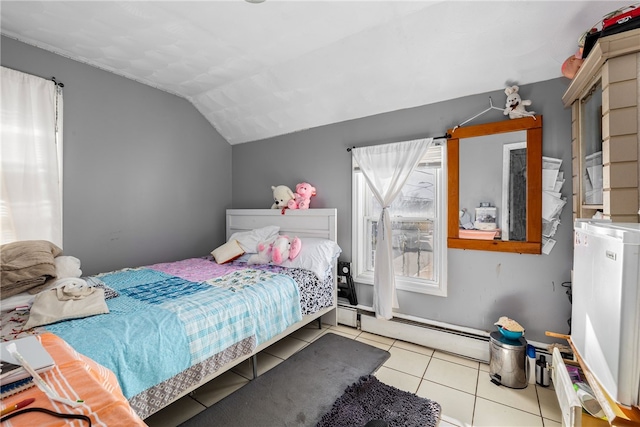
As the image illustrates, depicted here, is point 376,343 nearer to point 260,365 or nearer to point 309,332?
point 309,332

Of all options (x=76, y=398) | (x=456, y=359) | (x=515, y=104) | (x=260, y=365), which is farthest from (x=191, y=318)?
(x=515, y=104)

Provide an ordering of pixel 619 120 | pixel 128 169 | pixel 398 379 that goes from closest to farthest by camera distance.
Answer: pixel 619 120, pixel 398 379, pixel 128 169

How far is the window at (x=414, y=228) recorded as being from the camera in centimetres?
274

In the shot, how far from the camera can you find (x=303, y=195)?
3.43 m

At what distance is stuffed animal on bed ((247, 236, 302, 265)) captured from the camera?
296 centimetres

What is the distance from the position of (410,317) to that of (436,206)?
1.13 meters

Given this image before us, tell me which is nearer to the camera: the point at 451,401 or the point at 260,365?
the point at 451,401

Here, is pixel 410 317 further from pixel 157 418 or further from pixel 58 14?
pixel 58 14

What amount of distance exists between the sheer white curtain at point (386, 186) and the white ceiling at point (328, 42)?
1.45 feet

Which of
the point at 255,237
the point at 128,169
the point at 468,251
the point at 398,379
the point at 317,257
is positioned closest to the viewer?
the point at 398,379

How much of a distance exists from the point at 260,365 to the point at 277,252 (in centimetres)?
103

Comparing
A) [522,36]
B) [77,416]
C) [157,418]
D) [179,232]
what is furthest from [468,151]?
[179,232]

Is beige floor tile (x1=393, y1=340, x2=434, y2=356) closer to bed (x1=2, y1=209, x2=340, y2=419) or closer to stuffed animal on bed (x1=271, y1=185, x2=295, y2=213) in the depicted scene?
bed (x1=2, y1=209, x2=340, y2=419)

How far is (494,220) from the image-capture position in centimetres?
245
